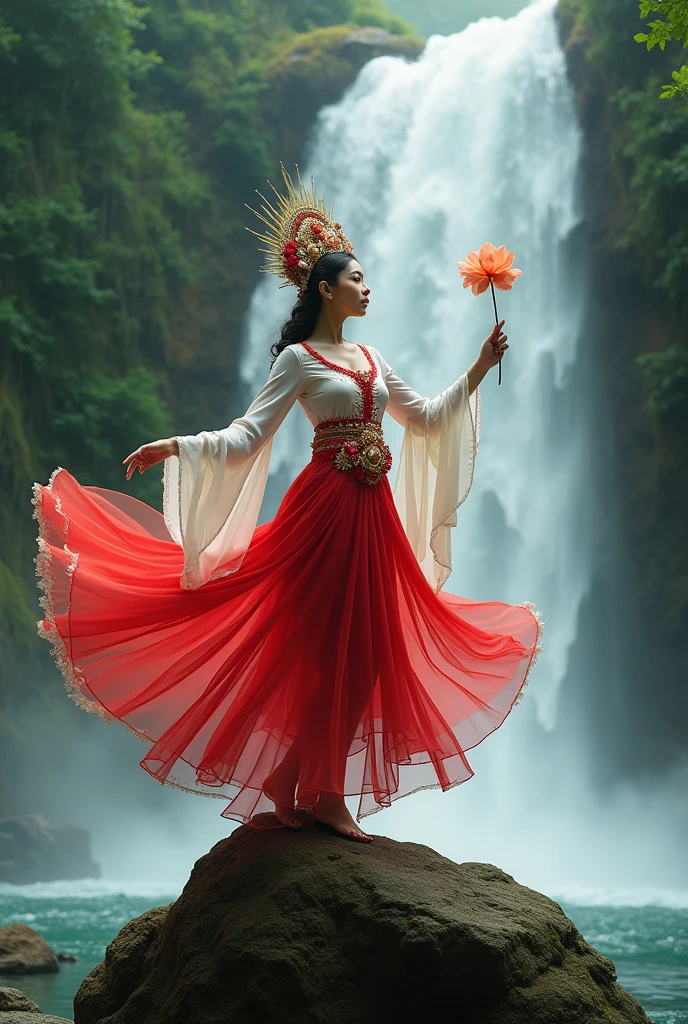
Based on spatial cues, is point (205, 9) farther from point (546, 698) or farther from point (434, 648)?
point (434, 648)

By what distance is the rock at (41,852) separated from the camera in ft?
40.8

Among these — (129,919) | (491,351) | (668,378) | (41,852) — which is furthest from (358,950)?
(668,378)

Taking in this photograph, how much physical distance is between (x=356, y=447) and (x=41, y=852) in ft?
32.4

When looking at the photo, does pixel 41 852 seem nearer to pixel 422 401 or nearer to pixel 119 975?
pixel 119 975

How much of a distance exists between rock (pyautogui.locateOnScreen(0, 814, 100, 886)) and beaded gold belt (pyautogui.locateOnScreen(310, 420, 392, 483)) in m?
9.63

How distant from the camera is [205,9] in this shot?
18.0 metres

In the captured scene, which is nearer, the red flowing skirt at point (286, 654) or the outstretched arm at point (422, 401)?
the red flowing skirt at point (286, 654)

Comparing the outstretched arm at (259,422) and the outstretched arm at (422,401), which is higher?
the outstretched arm at (422,401)

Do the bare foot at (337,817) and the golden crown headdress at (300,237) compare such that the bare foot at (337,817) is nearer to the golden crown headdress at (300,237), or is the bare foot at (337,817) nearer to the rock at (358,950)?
the rock at (358,950)

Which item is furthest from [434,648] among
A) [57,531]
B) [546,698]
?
[546,698]

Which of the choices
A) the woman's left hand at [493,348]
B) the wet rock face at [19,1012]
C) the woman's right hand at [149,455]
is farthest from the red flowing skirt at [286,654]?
the wet rock face at [19,1012]

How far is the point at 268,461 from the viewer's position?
178 inches

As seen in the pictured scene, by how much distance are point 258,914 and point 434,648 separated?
1253mm

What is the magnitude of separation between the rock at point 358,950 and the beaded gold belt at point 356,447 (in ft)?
4.53
